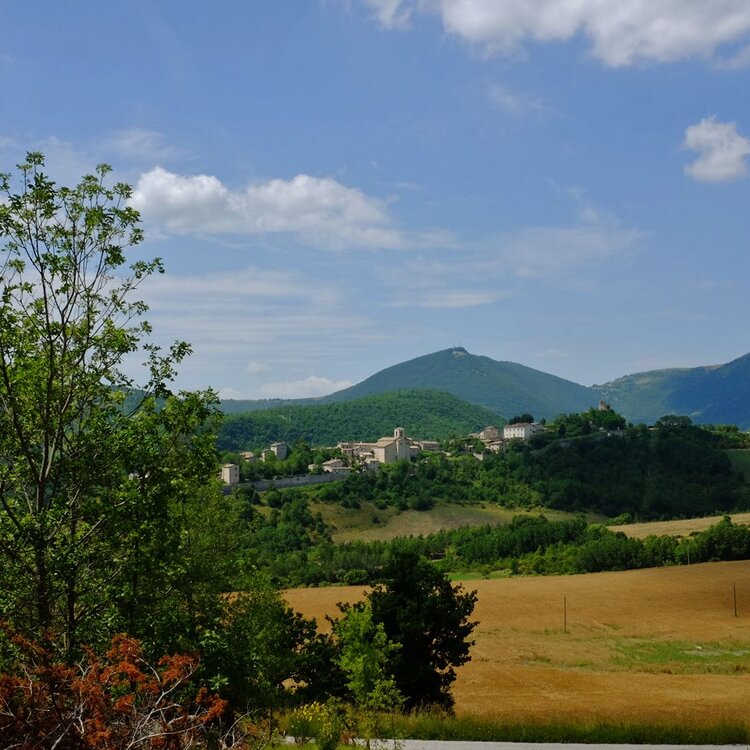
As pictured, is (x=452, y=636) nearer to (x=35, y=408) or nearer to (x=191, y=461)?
(x=191, y=461)

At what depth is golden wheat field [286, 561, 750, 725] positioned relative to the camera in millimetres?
30672

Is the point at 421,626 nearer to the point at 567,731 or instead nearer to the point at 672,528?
the point at 567,731

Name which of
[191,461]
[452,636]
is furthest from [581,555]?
[191,461]

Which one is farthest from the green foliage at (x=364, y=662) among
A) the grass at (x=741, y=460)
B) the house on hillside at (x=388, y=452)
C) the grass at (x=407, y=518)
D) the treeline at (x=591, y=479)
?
the house on hillside at (x=388, y=452)

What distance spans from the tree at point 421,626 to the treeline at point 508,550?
53036mm

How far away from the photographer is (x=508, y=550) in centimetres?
10044

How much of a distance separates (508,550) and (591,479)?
153 feet

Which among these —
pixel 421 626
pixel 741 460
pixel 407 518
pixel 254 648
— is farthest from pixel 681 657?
pixel 741 460

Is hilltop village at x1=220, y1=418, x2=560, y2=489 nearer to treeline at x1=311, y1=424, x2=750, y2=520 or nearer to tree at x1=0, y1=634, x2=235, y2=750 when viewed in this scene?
treeline at x1=311, y1=424, x2=750, y2=520

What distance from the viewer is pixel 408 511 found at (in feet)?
428

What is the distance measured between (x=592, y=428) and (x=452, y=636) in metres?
163

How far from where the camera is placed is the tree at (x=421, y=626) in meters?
25.5

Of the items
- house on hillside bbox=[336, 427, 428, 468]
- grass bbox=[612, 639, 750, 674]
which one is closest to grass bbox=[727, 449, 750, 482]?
house on hillside bbox=[336, 427, 428, 468]

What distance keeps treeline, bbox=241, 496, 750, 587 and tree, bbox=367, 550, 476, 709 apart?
174ft
